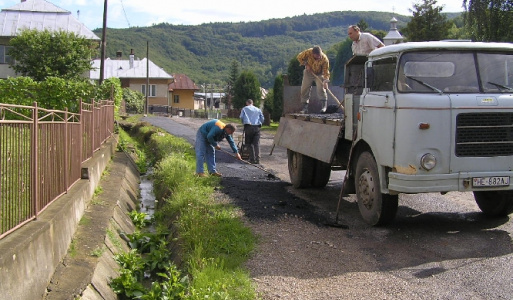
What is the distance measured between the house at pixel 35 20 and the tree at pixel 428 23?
25.5 meters

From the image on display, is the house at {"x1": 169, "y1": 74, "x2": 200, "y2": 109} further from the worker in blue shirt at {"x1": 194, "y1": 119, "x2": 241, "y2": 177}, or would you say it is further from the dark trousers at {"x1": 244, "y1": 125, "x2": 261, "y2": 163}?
the worker in blue shirt at {"x1": 194, "y1": 119, "x2": 241, "y2": 177}

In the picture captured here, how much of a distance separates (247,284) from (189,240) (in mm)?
2091

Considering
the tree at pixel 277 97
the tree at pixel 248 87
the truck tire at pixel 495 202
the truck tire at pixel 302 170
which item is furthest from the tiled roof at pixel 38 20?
the truck tire at pixel 495 202

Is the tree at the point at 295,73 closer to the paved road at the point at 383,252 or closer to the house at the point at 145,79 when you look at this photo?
the house at the point at 145,79

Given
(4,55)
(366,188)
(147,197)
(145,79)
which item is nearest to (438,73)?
(366,188)

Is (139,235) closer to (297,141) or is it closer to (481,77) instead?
(297,141)

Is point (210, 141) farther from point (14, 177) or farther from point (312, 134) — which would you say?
point (14, 177)

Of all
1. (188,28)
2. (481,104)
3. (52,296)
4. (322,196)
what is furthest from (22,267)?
(188,28)

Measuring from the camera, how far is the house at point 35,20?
152 feet

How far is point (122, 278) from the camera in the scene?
7223 mm

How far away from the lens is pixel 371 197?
8.56 metres

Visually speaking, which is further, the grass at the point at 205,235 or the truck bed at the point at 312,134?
the truck bed at the point at 312,134

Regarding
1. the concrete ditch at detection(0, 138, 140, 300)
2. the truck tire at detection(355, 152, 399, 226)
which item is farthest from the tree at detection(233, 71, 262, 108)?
the truck tire at detection(355, 152, 399, 226)

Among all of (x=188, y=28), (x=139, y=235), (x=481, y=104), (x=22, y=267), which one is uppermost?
(x=188, y=28)
